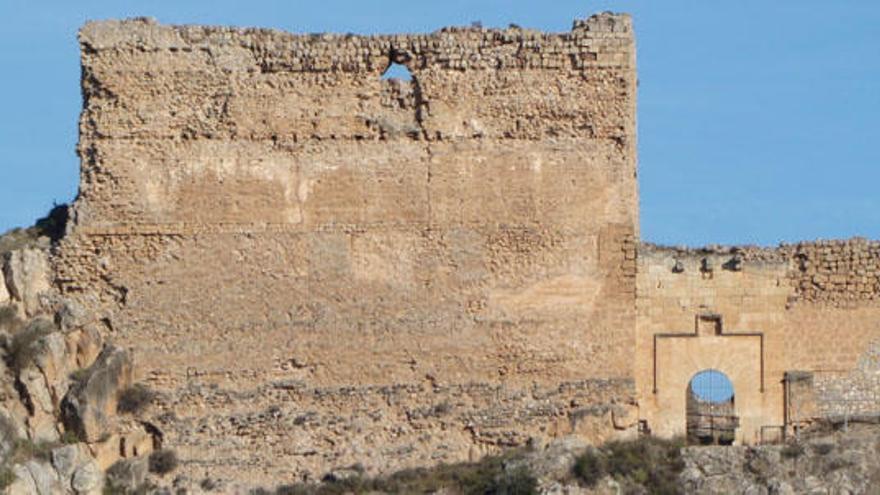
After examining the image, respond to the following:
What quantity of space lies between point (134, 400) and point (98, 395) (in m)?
0.49

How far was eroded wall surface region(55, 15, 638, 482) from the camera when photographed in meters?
47.2

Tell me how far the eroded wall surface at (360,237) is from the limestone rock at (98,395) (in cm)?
33

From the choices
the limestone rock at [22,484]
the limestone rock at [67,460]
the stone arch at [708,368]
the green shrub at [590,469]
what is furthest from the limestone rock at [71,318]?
the stone arch at [708,368]

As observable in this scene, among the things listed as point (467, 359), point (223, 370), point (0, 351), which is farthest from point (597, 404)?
point (0, 351)

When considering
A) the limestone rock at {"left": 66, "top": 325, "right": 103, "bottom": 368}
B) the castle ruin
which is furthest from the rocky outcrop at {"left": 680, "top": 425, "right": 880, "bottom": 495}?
the limestone rock at {"left": 66, "top": 325, "right": 103, "bottom": 368}

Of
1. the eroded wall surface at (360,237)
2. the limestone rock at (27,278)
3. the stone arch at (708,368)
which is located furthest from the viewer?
the stone arch at (708,368)

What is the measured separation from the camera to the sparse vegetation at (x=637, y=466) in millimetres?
45688

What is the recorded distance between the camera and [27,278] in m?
47.7

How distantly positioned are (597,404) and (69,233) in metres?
7.32

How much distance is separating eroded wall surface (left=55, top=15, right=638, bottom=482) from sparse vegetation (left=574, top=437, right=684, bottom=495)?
88cm

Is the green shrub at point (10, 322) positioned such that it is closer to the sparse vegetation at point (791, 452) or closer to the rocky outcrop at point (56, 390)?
the rocky outcrop at point (56, 390)

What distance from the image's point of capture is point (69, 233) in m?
47.8

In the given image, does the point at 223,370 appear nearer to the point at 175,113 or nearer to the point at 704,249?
the point at 175,113

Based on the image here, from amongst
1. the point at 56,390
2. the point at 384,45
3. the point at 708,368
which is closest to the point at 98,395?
the point at 56,390
